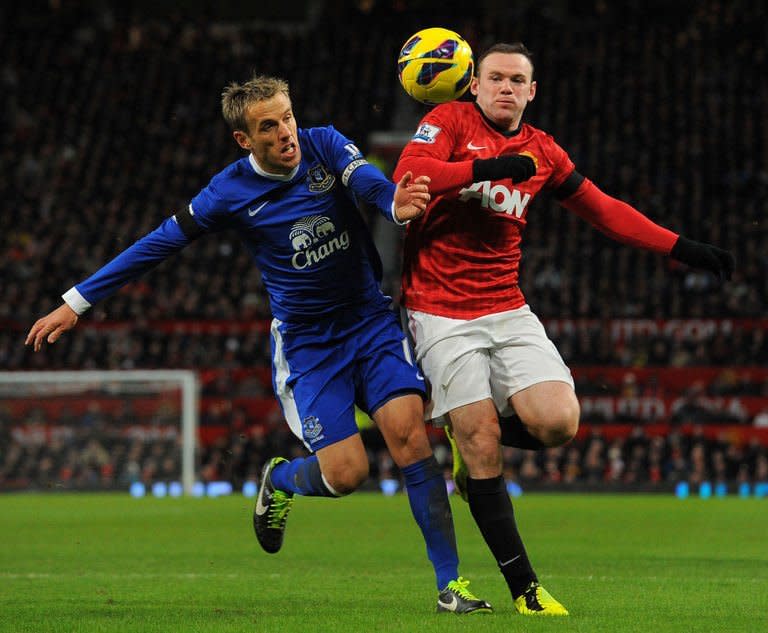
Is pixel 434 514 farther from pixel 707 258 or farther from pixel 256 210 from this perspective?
pixel 707 258

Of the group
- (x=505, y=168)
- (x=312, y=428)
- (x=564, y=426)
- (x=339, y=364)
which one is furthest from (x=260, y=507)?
(x=505, y=168)

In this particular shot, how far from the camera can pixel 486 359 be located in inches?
247

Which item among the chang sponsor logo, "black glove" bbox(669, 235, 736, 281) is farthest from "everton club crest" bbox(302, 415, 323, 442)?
"black glove" bbox(669, 235, 736, 281)

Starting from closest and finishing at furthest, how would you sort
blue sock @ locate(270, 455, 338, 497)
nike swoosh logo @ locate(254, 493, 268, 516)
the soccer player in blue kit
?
the soccer player in blue kit, blue sock @ locate(270, 455, 338, 497), nike swoosh logo @ locate(254, 493, 268, 516)

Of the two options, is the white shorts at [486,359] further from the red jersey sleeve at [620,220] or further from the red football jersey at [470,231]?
the red jersey sleeve at [620,220]

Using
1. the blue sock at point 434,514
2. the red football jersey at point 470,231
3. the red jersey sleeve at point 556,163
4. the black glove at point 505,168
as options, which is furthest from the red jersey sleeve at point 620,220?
the blue sock at point 434,514

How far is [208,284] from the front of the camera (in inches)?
923

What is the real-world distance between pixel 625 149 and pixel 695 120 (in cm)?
151

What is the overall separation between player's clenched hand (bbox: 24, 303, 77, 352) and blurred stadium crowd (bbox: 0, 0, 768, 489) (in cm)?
1354

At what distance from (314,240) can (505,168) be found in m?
1.16

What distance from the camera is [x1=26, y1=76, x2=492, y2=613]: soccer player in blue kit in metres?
6.25

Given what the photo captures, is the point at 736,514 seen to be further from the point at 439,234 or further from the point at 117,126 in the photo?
the point at 117,126

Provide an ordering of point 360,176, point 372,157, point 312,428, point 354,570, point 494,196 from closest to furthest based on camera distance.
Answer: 1. point 360,176
2. point 494,196
3. point 312,428
4. point 354,570
5. point 372,157

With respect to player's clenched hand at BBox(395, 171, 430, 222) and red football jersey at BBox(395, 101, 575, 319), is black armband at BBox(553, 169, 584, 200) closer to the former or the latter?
red football jersey at BBox(395, 101, 575, 319)
